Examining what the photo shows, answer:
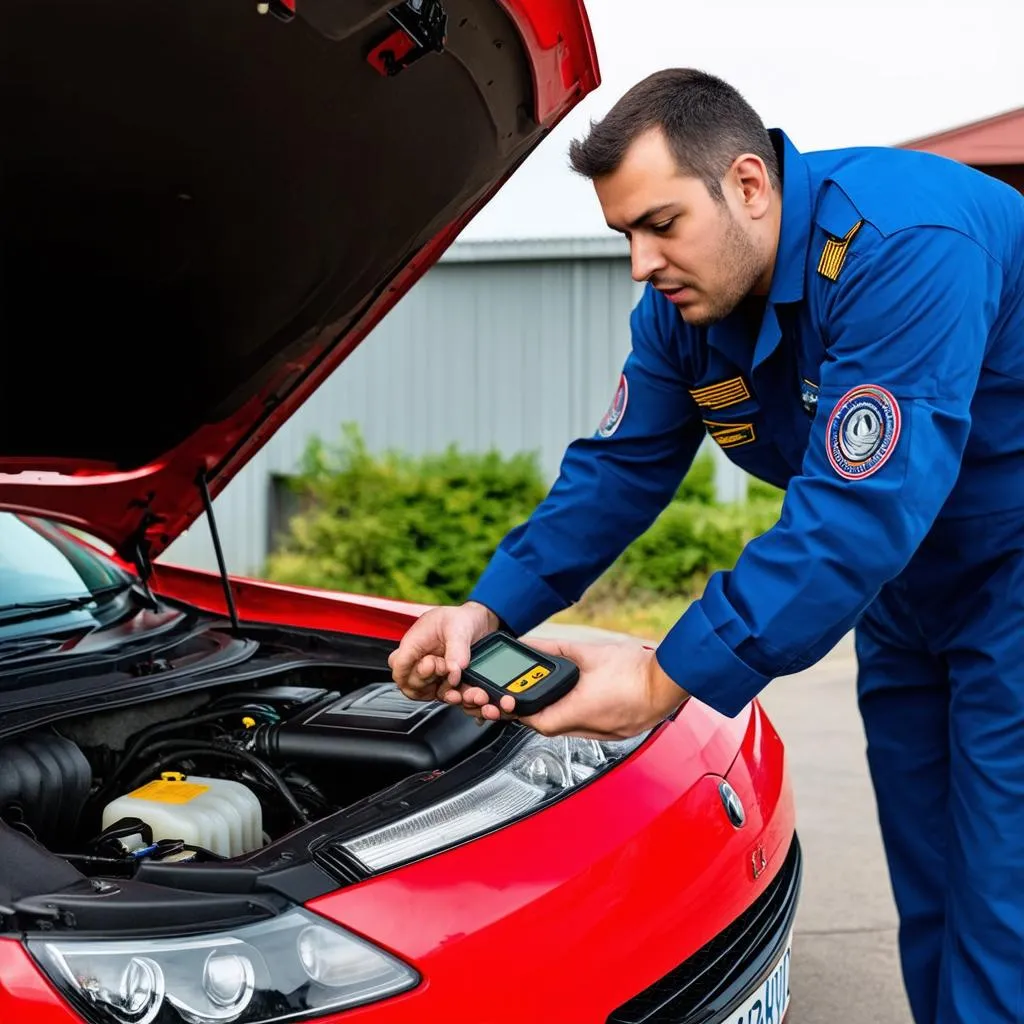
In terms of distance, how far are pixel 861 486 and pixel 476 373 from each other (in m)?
7.48

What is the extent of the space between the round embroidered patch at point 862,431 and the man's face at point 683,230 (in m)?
0.28

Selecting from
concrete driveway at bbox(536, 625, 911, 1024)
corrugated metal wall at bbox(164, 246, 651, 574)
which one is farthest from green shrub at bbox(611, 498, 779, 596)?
concrete driveway at bbox(536, 625, 911, 1024)

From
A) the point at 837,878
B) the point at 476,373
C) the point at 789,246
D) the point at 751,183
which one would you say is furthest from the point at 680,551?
the point at 751,183

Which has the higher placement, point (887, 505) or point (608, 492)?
point (887, 505)

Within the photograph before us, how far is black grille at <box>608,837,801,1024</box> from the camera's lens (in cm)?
151

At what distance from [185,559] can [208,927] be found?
25.8 ft

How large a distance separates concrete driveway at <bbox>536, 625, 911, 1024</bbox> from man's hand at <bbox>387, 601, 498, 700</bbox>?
1.04m

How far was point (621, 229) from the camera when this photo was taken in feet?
5.48

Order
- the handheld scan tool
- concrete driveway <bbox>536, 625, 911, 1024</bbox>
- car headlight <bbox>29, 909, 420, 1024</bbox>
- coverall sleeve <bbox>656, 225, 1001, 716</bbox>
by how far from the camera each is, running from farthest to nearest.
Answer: concrete driveway <bbox>536, 625, 911, 1024</bbox> < the handheld scan tool < coverall sleeve <bbox>656, 225, 1001, 716</bbox> < car headlight <bbox>29, 909, 420, 1024</bbox>

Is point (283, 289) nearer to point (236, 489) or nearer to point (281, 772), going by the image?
point (281, 772)

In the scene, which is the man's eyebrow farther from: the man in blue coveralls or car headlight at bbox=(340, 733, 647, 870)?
car headlight at bbox=(340, 733, 647, 870)

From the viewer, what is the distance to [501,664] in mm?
1719

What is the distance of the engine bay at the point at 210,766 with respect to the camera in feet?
5.65

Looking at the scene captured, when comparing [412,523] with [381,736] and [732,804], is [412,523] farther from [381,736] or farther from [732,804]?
[732,804]
